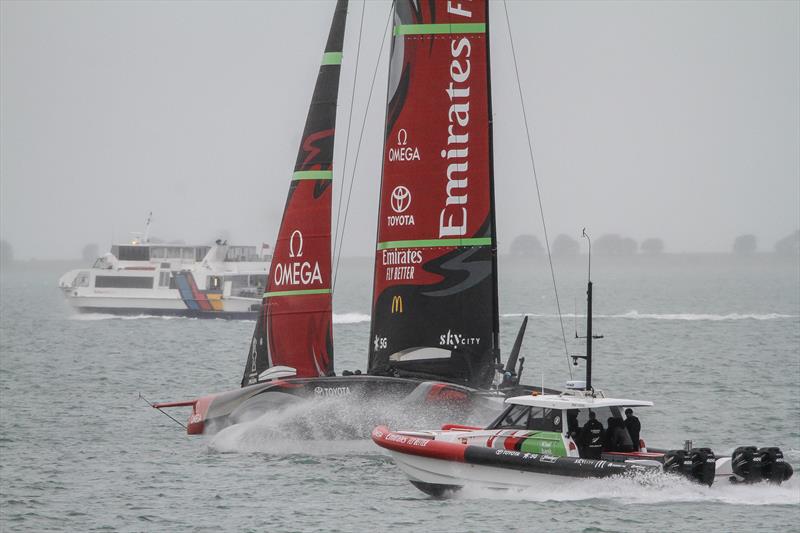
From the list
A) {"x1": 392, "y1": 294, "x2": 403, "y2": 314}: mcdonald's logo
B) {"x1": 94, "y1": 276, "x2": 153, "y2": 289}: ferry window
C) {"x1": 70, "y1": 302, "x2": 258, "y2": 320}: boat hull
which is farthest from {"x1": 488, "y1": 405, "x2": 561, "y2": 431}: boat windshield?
{"x1": 94, "y1": 276, "x2": 153, "y2": 289}: ferry window

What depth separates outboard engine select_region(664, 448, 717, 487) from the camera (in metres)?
20.2

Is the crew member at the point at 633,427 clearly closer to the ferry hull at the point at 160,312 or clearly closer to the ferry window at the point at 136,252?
the ferry hull at the point at 160,312

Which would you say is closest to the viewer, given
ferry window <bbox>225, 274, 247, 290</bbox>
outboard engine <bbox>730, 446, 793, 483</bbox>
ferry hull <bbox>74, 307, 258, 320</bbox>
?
outboard engine <bbox>730, 446, 793, 483</bbox>

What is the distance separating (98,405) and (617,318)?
5768 centimetres

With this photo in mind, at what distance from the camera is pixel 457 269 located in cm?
2784

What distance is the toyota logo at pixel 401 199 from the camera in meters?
27.9

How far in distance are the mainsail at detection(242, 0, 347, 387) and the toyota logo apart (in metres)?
2.14

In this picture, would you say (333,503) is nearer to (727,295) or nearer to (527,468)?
(527,468)

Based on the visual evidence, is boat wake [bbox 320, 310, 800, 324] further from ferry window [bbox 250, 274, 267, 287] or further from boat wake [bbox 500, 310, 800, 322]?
ferry window [bbox 250, 274, 267, 287]

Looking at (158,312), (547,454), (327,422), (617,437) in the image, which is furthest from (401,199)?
(158,312)

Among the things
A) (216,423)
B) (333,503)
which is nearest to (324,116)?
(216,423)

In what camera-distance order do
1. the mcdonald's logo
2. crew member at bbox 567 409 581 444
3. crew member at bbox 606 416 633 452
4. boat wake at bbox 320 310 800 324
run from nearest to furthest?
crew member at bbox 567 409 581 444, crew member at bbox 606 416 633 452, the mcdonald's logo, boat wake at bbox 320 310 800 324

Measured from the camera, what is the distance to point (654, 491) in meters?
20.2

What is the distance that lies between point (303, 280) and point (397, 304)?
8.38ft
